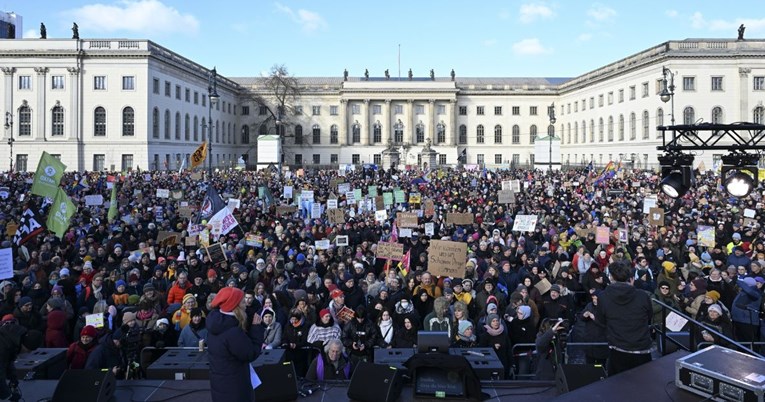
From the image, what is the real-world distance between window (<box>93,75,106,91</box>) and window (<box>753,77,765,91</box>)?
5814 centimetres

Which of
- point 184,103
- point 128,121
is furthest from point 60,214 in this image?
point 184,103

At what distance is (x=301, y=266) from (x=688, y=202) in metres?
18.1

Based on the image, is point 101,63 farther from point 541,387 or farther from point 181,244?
point 541,387

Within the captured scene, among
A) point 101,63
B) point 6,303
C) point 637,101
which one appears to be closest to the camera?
point 6,303

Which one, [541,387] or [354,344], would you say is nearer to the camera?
[541,387]

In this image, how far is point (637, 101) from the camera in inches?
2363

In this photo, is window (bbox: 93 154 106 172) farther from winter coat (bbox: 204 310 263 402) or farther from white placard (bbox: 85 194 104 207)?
winter coat (bbox: 204 310 263 402)

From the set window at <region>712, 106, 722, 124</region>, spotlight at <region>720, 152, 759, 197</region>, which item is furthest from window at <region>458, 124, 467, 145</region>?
spotlight at <region>720, 152, 759, 197</region>

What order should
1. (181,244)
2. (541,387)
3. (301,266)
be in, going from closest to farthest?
(541,387) < (301,266) < (181,244)

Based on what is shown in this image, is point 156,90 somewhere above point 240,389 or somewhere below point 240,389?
above

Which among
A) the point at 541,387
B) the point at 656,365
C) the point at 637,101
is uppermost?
the point at 637,101

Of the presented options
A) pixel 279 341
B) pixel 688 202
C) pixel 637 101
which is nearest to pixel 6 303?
pixel 279 341

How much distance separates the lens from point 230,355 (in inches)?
227

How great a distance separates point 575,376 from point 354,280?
21.0 feet
